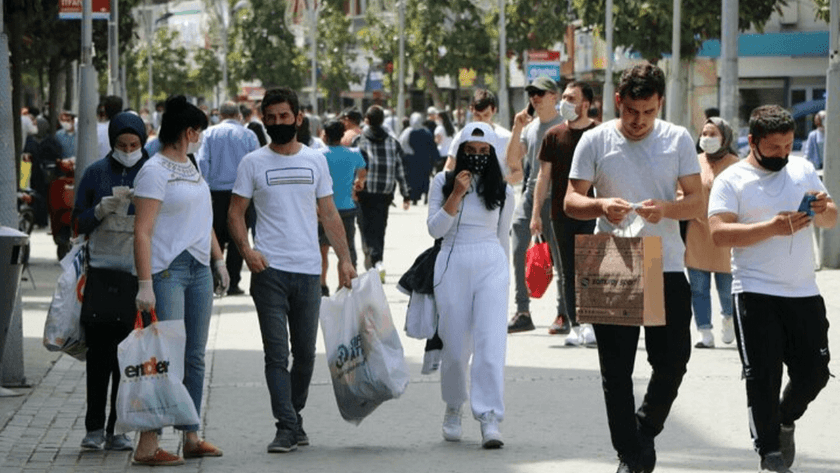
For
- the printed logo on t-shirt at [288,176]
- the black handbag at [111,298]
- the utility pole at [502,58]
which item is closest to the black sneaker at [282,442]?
the black handbag at [111,298]

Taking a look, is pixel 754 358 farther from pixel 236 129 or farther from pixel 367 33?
pixel 367 33

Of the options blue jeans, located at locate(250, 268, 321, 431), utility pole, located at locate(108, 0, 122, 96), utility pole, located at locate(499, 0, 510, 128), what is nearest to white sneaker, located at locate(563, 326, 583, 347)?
blue jeans, located at locate(250, 268, 321, 431)

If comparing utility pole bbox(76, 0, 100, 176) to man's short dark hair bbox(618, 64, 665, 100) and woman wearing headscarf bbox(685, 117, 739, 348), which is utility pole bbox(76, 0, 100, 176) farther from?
man's short dark hair bbox(618, 64, 665, 100)

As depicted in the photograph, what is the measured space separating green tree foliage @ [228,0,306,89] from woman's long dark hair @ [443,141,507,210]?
2960 inches

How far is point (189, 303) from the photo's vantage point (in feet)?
29.0

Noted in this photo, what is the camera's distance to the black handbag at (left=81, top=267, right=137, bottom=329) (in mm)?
8969

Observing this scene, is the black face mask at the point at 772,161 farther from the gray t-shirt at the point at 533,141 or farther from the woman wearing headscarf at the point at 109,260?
the gray t-shirt at the point at 533,141

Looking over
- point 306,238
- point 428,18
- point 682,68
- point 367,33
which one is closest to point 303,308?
point 306,238

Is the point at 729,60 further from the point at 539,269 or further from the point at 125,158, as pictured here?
the point at 125,158

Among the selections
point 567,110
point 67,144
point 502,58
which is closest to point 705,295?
point 567,110

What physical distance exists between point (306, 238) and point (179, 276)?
0.72 meters

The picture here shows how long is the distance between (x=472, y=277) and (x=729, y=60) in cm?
1478

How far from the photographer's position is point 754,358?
8.00 meters

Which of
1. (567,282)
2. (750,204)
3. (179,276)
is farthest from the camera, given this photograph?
(567,282)
